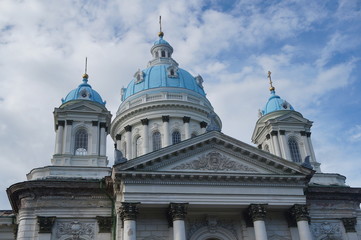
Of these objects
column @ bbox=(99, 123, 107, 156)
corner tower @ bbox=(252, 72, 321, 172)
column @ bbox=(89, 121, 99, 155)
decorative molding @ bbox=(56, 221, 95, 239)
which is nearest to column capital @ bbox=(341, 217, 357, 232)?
corner tower @ bbox=(252, 72, 321, 172)

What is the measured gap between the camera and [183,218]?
77.3 feet

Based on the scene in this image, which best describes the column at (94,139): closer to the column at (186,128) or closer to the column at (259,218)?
the column at (186,128)

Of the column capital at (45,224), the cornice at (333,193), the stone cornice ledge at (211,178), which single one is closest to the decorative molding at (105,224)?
the column capital at (45,224)

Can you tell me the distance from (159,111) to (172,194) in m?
15.2

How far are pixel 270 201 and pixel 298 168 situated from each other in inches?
106

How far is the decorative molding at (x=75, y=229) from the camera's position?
2491cm

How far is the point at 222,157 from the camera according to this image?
25.8 meters

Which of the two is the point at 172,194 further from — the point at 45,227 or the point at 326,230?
the point at 326,230

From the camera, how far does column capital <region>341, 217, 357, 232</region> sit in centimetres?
2802

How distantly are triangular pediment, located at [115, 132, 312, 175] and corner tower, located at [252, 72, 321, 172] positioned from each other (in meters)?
7.16

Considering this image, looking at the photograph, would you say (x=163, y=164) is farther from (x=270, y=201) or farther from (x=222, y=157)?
(x=270, y=201)

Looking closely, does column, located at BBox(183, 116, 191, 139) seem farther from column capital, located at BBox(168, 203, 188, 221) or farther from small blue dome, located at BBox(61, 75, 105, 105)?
column capital, located at BBox(168, 203, 188, 221)

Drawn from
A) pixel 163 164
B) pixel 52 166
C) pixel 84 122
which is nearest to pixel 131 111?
pixel 84 122

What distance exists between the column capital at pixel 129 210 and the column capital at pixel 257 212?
252 inches
